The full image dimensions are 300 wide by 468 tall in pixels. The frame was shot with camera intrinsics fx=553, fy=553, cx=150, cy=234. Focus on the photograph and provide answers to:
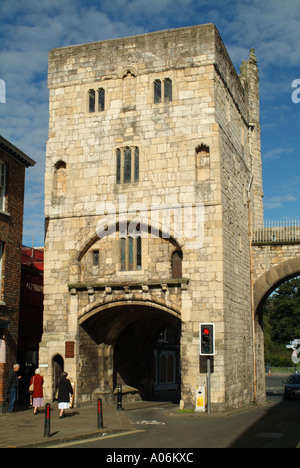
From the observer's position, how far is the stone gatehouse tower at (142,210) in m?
19.6

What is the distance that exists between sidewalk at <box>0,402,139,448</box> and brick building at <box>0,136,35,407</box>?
2238 millimetres

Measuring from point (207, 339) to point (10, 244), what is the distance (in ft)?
25.3

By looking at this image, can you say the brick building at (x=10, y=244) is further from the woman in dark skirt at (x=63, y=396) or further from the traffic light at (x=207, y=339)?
the traffic light at (x=207, y=339)

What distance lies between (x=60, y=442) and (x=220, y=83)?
591 inches

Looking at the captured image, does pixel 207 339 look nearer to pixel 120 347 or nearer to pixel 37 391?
pixel 37 391

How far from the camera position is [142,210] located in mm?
20594

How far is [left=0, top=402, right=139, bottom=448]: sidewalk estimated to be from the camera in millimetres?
11930

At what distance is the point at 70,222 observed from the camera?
21.4 meters

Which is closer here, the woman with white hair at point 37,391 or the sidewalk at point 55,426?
the sidewalk at point 55,426

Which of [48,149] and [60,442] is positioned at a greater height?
[48,149]

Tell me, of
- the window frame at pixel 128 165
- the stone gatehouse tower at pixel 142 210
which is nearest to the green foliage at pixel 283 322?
the stone gatehouse tower at pixel 142 210

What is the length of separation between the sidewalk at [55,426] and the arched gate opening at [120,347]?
1896 mm
